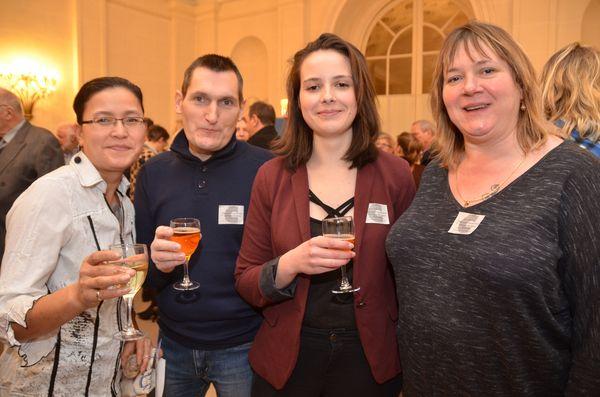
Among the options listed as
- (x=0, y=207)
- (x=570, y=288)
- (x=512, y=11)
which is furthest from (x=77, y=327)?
(x=512, y=11)

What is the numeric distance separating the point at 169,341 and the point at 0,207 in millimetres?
3065

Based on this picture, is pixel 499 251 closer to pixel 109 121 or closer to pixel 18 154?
pixel 109 121

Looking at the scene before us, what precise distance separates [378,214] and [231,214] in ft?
2.01

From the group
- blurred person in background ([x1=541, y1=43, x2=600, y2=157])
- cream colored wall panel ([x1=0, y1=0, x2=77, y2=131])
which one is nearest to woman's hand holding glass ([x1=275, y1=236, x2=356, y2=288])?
blurred person in background ([x1=541, y1=43, x2=600, y2=157])

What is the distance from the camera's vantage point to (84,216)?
154cm

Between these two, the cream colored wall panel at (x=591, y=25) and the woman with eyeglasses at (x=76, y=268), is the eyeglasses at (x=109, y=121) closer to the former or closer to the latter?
the woman with eyeglasses at (x=76, y=268)

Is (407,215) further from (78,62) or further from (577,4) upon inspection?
(78,62)

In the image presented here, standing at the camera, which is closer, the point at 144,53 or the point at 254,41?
the point at 144,53

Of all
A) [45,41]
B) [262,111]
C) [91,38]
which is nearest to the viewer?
[262,111]

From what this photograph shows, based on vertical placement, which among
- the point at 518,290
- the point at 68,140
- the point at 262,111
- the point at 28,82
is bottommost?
the point at 518,290

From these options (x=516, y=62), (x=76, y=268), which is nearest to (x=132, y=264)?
(x=76, y=268)

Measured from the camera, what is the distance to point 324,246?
1443mm

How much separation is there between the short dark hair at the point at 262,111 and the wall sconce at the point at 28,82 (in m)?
5.34

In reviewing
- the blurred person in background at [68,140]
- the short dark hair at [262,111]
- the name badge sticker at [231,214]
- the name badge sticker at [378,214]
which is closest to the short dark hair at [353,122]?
the name badge sticker at [378,214]
